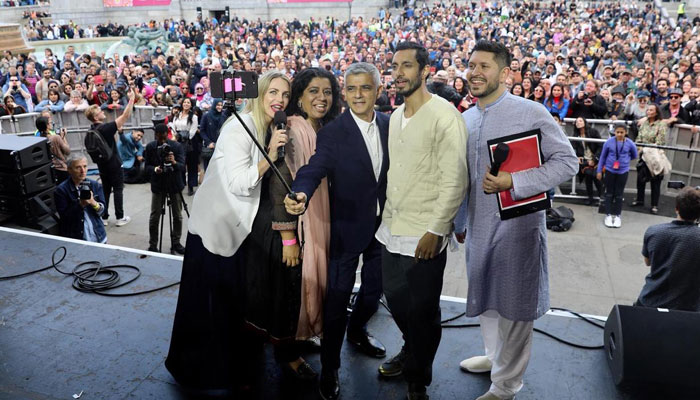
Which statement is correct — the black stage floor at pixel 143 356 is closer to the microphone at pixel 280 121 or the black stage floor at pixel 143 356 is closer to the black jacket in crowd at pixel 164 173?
the microphone at pixel 280 121

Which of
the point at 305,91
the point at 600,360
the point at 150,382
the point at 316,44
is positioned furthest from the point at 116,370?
the point at 316,44

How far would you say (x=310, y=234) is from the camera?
2.89 meters

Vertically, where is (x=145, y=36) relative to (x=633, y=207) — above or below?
above

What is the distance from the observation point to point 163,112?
10.1 m

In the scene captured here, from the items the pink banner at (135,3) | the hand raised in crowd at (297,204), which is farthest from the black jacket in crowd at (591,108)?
the pink banner at (135,3)

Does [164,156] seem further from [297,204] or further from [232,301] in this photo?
[297,204]

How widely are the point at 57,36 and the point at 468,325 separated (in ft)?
96.3

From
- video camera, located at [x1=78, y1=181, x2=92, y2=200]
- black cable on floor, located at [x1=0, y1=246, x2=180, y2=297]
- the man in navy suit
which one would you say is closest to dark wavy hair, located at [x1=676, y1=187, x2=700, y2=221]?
the man in navy suit

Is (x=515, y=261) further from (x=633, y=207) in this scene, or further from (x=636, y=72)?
(x=636, y=72)

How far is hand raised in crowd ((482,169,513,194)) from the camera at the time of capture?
2.43 meters

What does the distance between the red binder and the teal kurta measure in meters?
0.04

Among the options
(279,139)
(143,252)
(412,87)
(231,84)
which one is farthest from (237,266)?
(143,252)

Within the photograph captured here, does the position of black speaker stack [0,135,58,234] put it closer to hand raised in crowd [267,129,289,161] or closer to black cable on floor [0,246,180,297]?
black cable on floor [0,246,180,297]

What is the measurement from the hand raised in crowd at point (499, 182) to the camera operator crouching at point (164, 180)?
4262 millimetres
